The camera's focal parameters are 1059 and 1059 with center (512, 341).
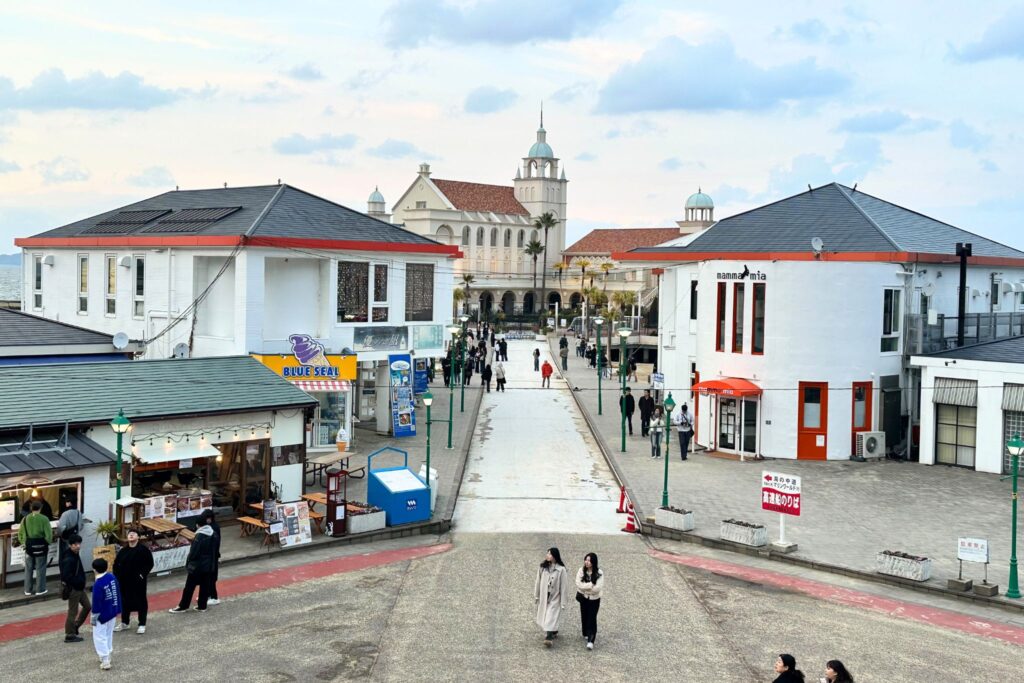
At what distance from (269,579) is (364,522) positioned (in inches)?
136

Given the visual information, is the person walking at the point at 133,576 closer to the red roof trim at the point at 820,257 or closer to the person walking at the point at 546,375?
the red roof trim at the point at 820,257

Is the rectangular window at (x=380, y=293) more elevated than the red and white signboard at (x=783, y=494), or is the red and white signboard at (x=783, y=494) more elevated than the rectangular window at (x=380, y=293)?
the rectangular window at (x=380, y=293)

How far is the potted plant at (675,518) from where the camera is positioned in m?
21.7

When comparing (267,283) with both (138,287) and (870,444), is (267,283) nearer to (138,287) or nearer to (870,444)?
(138,287)

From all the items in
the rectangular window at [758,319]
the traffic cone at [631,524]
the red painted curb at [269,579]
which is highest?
the rectangular window at [758,319]

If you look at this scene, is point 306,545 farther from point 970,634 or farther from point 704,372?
point 704,372

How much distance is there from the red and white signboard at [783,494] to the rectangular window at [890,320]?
490 inches

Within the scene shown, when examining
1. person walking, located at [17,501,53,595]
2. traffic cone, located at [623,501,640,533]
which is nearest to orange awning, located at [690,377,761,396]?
traffic cone, located at [623,501,640,533]

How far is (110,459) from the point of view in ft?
60.3

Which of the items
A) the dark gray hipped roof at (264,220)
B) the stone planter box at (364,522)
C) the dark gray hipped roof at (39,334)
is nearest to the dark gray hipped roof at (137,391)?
the stone planter box at (364,522)

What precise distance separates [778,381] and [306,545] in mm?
16281

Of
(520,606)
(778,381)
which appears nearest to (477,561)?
(520,606)

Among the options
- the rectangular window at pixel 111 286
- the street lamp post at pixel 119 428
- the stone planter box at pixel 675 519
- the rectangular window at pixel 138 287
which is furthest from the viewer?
the rectangular window at pixel 111 286

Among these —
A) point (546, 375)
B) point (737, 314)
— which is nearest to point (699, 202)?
point (546, 375)
